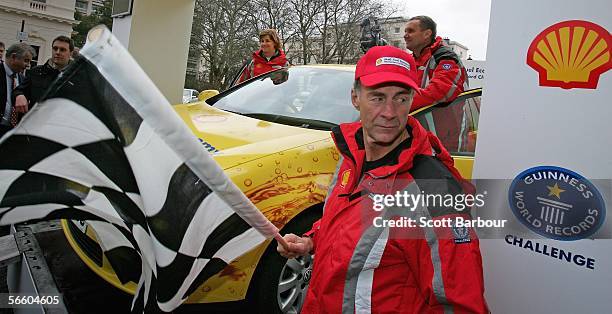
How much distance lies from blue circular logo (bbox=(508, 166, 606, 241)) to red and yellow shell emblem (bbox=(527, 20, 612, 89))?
375 millimetres

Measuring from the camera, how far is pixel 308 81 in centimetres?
415

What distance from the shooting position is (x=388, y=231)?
1373 mm

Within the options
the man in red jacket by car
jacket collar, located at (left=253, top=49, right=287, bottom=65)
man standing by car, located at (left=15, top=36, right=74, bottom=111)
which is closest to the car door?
the man in red jacket by car

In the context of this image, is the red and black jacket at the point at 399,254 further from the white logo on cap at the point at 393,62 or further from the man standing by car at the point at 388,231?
the white logo on cap at the point at 393,62

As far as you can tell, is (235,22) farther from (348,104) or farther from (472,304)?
(472,304)

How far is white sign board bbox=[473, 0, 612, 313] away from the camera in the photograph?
1867 millimetres

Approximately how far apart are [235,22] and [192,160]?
35517mm

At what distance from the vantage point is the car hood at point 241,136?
2859mm

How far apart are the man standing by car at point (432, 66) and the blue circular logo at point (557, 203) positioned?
4.79 ft

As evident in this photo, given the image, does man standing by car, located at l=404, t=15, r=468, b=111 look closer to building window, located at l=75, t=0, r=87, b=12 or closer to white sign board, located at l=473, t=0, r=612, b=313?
white sign board, located at l=473, t=0, r=612, b=313

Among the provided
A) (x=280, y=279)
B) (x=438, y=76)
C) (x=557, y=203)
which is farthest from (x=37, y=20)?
(x=557, y=203)

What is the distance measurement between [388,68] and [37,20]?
42284 millimetres

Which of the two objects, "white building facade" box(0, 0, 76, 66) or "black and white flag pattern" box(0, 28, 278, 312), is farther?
"white building facade" box(0, 0, 76, 66)

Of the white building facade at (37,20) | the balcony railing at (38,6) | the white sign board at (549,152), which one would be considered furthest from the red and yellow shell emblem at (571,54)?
the balcony railing at (38,6)
